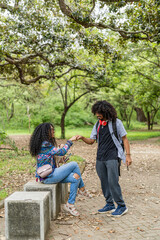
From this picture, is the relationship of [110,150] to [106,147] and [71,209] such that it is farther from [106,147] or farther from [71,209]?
[71,209]

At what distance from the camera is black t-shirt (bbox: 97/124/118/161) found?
4711mm

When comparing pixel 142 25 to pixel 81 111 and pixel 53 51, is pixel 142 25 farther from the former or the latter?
pixel 81 111

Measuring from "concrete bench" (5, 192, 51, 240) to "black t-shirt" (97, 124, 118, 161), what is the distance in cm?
143

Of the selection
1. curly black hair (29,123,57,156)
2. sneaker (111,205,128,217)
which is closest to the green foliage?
curly black hair (29,123,57,156)

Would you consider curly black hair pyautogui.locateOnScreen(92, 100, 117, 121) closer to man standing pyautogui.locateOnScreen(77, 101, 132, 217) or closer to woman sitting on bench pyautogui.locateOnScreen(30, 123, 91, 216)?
man standing pyautogui.locateOnScreen(77, 101, 132, 217)

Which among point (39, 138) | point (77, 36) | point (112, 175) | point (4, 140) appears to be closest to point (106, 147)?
point (112, 175)

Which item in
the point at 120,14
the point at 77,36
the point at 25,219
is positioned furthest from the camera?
the point at 77,36

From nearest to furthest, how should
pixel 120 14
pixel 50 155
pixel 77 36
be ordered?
1. pixel 50 155
2. pixel 120 14
3. pixel 77 36

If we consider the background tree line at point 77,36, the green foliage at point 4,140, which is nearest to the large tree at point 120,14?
the background tree line at point 77,36

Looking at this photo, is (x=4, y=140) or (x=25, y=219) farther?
(x=4, y=140)

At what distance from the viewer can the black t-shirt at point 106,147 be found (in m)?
4.71

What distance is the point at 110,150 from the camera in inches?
186

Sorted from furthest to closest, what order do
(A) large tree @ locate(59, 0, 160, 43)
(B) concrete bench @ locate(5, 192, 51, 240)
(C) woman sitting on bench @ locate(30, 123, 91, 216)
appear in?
1. (A) large tree @ locate(59, 0, 160, 43)
2. (C) woman sitting on bench @ locate(30, 123, 91, 216)
3. (B) concrete bench @ locate(5, 192, 51, 240)

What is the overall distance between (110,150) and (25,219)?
180cm
